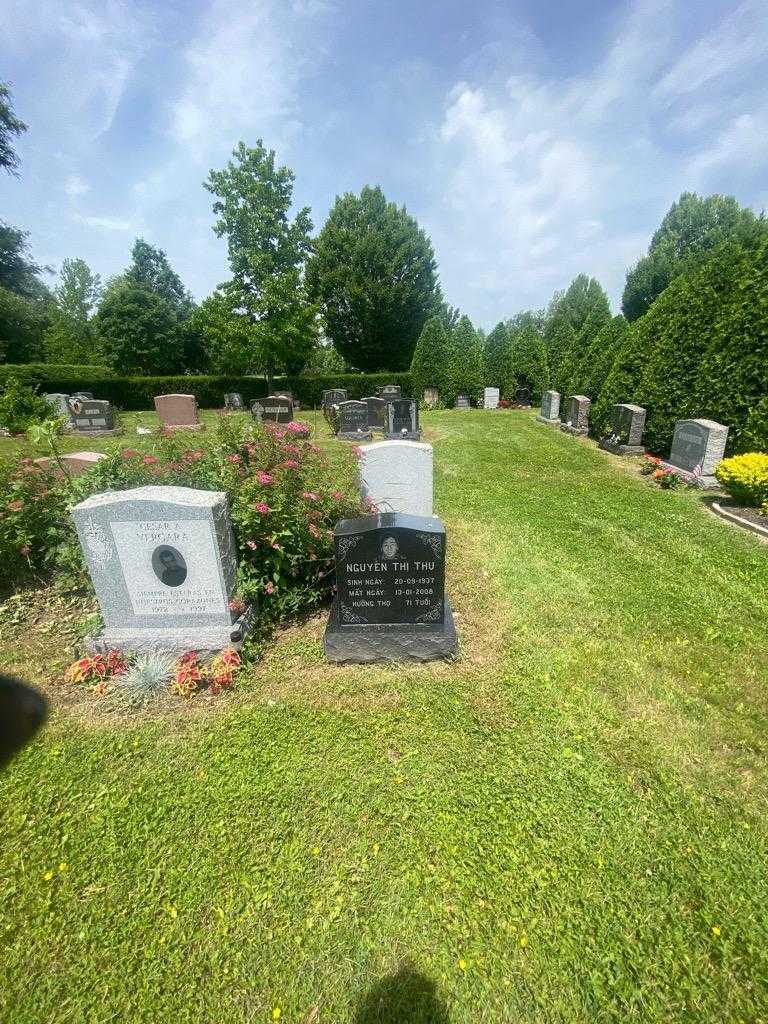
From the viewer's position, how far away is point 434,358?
2511 centimetres

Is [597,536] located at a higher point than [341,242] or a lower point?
lower

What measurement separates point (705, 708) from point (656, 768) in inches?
35.3

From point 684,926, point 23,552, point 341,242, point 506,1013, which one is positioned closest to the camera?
point 506,1013

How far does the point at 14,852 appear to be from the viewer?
271 cm

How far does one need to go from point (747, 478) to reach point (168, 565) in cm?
915

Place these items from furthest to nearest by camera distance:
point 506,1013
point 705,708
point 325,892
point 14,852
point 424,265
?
point 424,265
point 705,708
point 14,852
point 325,892
point 506,1013

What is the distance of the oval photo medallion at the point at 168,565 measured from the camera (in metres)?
4.09

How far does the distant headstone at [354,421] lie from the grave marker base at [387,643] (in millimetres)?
12630

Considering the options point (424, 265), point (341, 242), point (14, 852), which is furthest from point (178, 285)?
point (14, 852)

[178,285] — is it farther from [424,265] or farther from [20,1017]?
[20,1017]

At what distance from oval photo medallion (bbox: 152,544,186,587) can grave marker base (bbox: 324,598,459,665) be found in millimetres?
1476

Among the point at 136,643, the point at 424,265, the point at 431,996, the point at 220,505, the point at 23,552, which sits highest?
the point at 424,265

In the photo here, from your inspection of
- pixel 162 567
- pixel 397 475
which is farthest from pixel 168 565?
pixel 397 475

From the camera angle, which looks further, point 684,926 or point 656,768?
point 656,768
